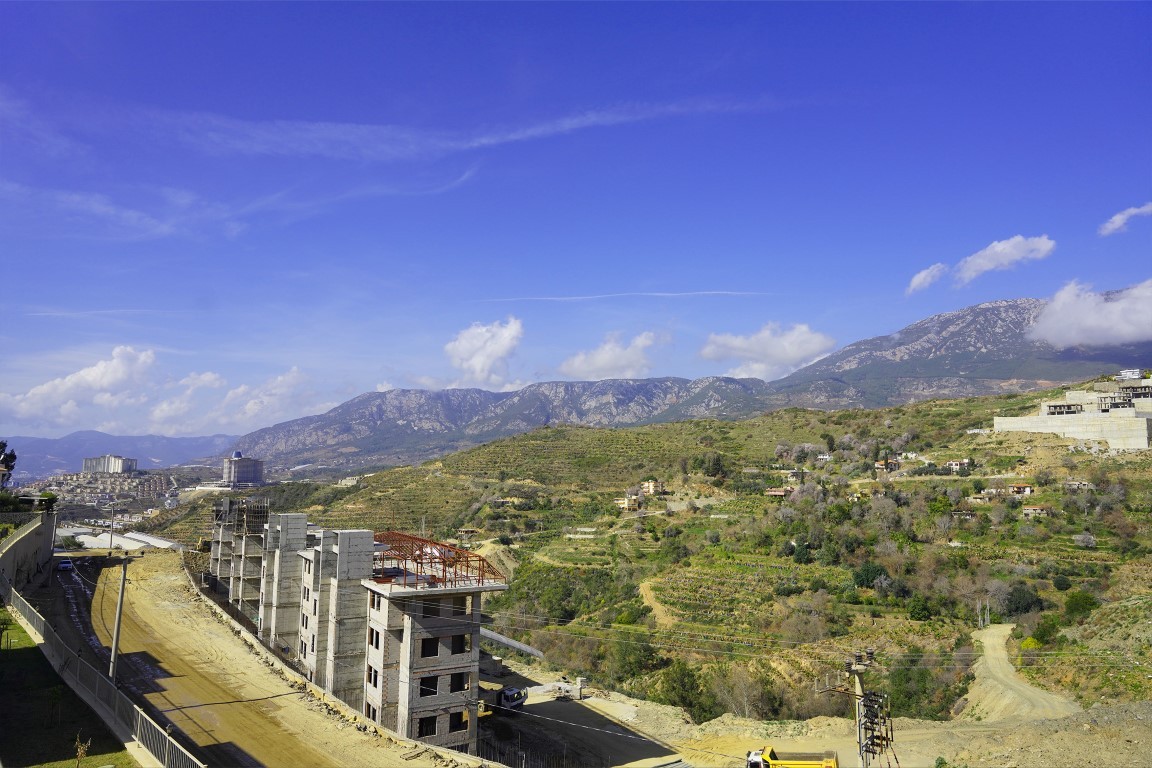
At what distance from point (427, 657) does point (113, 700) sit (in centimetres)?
954

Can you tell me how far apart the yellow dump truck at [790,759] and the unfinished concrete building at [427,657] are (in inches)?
421

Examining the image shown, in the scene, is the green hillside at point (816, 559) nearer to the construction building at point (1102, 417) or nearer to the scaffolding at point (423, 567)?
the construction building at point (1102, 417)

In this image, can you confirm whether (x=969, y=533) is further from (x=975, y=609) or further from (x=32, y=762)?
(x=32, y=762)

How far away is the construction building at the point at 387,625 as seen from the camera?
2514 cm

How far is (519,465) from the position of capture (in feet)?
334

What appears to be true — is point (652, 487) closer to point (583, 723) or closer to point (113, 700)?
point (583, 723)

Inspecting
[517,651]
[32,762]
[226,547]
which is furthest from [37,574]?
[32,762]

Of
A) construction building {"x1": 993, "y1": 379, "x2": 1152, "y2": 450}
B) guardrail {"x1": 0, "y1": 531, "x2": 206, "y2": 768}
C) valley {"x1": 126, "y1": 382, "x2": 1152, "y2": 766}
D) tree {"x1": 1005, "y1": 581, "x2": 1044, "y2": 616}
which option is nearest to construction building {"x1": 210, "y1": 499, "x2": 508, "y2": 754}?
guardrail {"x1": 0, "y1": 531, "x2": 206, "y2": 768}

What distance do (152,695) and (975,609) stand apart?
44.5 metres

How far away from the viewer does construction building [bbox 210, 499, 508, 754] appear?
25.1m

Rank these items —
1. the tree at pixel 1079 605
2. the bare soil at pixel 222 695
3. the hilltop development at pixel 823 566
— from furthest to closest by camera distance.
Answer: the tree at pixel 1079 605
the hilltop development at pixel 823 566
the bare soil at pixel 222 695

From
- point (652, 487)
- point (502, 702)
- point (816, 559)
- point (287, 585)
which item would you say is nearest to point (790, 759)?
point (502, 702)

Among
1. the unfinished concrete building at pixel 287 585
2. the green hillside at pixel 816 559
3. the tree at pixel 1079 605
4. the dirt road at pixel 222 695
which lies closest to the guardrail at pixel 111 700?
the dirt road at pixel 222 695

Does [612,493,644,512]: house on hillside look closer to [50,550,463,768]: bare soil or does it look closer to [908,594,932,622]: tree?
[908,594,932,622]: tree
